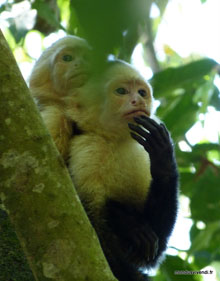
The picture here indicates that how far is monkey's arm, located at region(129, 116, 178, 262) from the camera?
237cm

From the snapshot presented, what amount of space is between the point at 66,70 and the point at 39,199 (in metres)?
1.59

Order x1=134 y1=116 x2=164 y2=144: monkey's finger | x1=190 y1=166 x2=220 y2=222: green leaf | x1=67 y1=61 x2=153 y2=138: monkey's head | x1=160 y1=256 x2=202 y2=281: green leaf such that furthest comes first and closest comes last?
x1=190 y1=166 x2=220 y2=222: green leaf < x1=160 y1=256 x2=202 y2=281: green leaf < x1=67 y1=61 x2=153 y2=138: monkey's head < x1=134 y1=116 x2=164 y2=144: monkey's finger

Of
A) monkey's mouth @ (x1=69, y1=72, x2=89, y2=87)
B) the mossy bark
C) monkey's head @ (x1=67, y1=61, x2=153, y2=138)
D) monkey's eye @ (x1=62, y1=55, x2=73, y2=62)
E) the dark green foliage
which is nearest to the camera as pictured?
the mossy bark

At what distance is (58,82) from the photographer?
277 cm

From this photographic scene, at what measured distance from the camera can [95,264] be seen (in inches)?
49.7

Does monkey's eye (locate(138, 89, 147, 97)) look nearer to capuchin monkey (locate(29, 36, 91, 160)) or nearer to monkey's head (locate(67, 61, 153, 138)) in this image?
monkey's head (locate(67, 61, 153, 138))

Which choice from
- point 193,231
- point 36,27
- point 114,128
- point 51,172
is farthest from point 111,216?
point 36,27

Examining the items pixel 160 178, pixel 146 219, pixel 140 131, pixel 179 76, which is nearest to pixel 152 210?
pixel 146 219

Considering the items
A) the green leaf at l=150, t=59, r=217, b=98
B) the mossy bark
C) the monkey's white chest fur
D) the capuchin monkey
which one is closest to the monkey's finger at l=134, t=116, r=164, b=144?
the monkey's white chest fur

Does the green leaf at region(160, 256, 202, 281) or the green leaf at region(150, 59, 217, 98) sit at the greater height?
the green leaf at region(150, 59, 217, 98)

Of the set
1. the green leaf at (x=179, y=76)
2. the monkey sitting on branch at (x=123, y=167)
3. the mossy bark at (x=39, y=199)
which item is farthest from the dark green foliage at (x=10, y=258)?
the green leaf at (x=179, y=76)

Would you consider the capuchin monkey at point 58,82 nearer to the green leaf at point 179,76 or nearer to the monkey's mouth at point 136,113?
the monkey's mouth at point 136,113

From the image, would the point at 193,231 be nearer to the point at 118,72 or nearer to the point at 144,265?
the point at 144,265

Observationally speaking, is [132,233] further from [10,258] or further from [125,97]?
[125,97]
